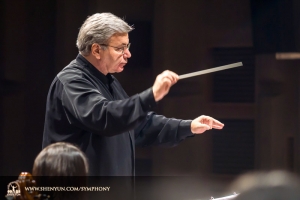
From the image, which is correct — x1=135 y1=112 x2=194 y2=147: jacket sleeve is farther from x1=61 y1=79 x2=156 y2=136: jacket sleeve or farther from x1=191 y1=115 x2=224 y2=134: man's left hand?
x1=61 y1=79 x2=156 y2=136: jacket sleeve

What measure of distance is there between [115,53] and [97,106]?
0.99 ft

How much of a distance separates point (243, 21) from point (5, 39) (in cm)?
126

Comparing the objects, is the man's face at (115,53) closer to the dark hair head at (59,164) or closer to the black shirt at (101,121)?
the black shirt at (101,121)

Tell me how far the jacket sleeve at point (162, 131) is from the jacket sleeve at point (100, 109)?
13.1 inches

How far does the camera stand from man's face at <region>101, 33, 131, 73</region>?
2238 mm

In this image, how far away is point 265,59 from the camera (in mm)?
2531

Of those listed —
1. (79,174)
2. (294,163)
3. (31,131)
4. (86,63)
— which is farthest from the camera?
(31,131)

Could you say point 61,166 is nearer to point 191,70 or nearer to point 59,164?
point 59,164

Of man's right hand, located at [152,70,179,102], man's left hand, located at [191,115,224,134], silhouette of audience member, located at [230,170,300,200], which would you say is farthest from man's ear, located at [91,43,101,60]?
silhouette of audience member, located at [230,170,300,200]

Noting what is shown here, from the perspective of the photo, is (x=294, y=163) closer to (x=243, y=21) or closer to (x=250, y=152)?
(x=250, y=152)

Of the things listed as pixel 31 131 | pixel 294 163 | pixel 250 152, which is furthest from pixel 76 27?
pixel 294 163

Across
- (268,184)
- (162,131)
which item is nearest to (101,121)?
(162,131)

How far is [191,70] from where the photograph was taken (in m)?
2.59

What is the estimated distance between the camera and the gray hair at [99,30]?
2223 millimetres
